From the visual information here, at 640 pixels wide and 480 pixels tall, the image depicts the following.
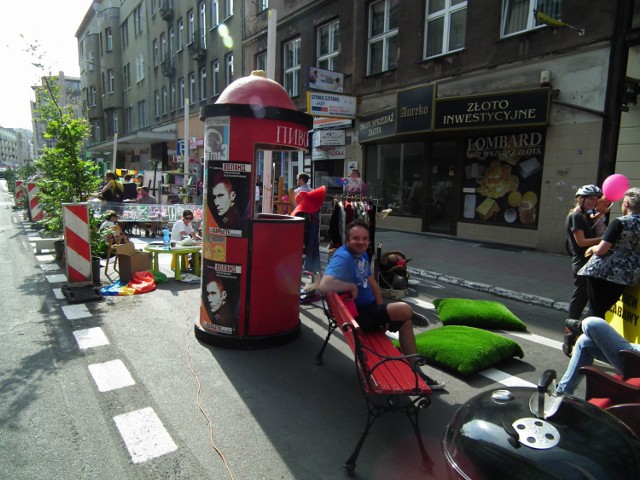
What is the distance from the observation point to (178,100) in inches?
1223

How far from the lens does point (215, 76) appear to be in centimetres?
2605

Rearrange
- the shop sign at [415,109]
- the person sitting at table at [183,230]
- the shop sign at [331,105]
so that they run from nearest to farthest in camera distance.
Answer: the person sitting at table at [183,230] → the shop sign at [415,109] → the shop sign at [331,105]

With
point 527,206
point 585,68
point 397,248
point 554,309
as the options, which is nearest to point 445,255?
point 397,248

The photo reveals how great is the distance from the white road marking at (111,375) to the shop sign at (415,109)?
34.6ft

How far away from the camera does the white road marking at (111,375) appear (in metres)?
3.79

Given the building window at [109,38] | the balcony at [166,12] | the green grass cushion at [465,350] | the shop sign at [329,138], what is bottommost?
the green grass cushion at [465,350]

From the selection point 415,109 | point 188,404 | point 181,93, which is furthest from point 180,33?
point 188,404

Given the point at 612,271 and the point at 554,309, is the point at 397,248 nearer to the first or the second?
the point at 554,309

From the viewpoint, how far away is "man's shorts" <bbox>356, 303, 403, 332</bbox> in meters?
3.75

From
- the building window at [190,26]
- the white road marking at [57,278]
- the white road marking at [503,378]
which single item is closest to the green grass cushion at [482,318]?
the white road marking at [503,378]

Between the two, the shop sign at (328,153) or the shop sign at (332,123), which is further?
the shop sign at (328,153)

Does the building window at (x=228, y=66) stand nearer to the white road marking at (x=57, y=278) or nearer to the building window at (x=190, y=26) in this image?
the building window at (x=190, y=26)

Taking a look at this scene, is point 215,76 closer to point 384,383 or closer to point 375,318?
point 375,318

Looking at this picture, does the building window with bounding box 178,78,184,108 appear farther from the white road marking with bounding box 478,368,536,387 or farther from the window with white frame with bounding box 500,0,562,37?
the white road marking with bounding box 478,368,536,387
